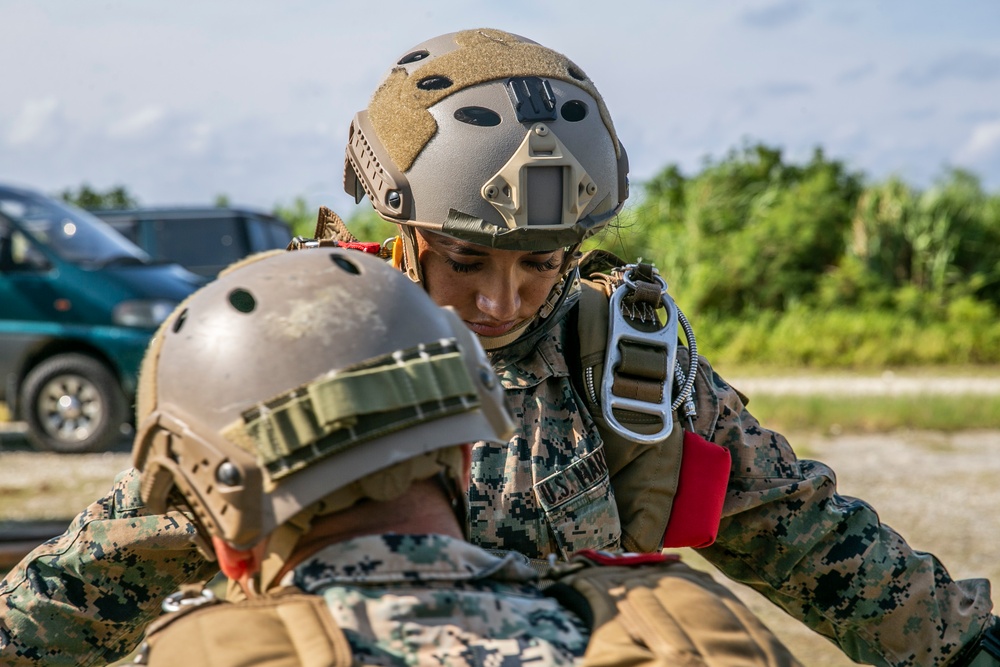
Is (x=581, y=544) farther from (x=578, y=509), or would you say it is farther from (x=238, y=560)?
(x=238, y=560)

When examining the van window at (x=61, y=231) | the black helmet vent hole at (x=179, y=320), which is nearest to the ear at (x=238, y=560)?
the black helmet vent hole at (x=179, y=320)

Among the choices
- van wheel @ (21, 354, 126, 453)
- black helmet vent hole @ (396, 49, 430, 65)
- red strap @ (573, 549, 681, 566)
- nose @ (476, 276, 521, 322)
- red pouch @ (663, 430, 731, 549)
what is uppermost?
black helmet vent hole @ (396, 49, 430, 65)

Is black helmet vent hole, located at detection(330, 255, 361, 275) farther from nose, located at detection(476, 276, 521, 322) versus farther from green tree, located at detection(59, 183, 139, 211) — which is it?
green tree, located at detection(59, 183, 139, 211)

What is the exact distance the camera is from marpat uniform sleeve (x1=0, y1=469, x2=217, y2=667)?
103 inches

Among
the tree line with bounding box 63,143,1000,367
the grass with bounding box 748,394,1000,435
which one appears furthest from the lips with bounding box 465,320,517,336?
the tree line with bounding box 63,143,1000,367

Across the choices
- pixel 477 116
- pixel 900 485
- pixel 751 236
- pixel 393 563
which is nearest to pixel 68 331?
pixel 900 485

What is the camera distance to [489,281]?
279cm

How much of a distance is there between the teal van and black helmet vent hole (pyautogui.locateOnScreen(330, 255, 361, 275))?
8.07m

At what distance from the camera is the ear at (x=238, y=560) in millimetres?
1924

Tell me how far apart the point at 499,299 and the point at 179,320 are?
0.89 meters

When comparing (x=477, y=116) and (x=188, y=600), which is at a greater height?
(x=477, y=116)

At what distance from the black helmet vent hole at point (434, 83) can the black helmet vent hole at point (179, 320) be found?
3.55 ft

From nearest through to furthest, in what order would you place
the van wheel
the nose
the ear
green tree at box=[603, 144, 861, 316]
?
the ear → the nose → the van wheel → green tree at box=[603, 144, 861, 316]

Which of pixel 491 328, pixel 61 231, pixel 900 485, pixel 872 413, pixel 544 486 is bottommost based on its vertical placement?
pixel 900 485
